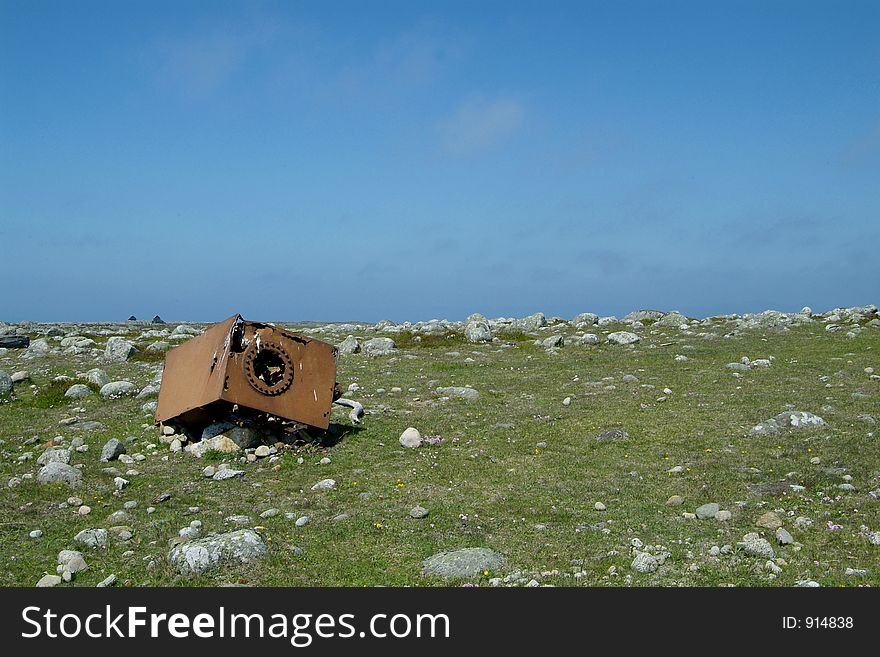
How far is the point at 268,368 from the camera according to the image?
13109 millimetres

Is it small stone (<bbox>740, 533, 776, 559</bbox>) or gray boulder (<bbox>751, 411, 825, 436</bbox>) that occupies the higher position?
gray boulder (<bbox>751, 411, 825, 436</bbox>)

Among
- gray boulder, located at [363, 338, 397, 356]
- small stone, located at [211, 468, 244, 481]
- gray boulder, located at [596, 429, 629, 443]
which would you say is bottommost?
small stone, located at [211, 468, 244, 481]

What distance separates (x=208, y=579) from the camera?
7.56 m

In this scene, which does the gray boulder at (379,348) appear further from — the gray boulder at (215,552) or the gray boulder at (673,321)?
the gray boulder at (215,552)

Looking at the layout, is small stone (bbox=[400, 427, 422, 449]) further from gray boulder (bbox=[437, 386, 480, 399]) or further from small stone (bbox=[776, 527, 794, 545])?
small stone (bbox=[776, 527, 794, 545])

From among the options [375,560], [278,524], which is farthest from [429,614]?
[278,524]

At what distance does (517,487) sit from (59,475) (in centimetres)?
666

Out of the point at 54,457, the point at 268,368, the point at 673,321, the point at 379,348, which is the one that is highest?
the point at 673,321

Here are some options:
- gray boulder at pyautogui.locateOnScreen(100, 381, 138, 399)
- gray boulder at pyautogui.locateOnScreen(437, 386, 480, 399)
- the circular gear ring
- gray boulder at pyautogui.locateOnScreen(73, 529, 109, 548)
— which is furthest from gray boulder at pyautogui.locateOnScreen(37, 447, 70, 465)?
gray boulder at pyautogui.locateOnScreen(437, 386, 480, 399)

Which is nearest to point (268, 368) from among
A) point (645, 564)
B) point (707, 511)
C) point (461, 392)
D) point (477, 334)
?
point (461, 392)

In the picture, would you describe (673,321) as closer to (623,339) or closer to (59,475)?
(623,339)

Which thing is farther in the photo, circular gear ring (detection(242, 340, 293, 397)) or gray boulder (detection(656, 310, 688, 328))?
gray boulder (detection(656, 310, 688, 328))

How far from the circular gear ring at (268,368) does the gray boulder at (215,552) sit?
4.51m

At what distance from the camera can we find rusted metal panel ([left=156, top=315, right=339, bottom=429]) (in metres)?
12.4
